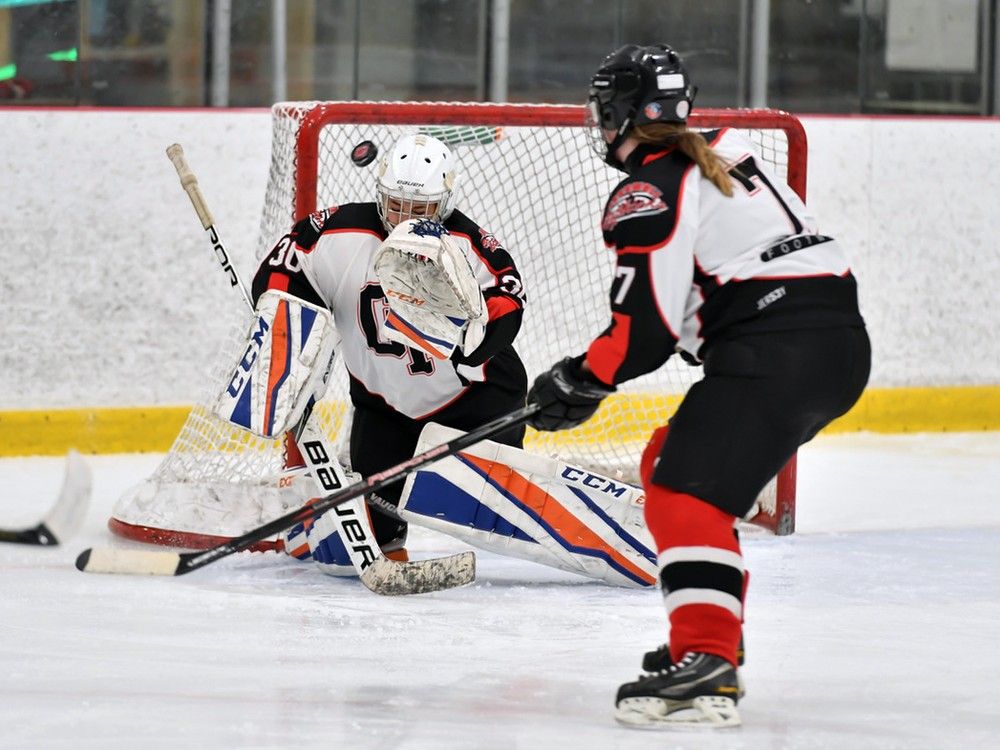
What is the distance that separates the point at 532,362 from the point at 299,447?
58.3 inches

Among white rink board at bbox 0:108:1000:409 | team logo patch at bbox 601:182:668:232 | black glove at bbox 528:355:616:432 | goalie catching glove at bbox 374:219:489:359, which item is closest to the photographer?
team logo patch at bbox 601:182:668:232

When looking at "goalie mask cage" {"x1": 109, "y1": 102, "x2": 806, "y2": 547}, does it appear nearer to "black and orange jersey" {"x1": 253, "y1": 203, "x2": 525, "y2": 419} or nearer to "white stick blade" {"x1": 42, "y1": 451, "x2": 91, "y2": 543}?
"black and orange jersey" {"x1": 253, "y1": 203, "x2": 525, "y2": 419}

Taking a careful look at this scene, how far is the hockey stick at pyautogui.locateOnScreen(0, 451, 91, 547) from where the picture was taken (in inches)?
103

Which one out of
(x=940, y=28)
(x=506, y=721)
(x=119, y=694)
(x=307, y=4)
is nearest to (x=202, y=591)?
(x=119, y=694)

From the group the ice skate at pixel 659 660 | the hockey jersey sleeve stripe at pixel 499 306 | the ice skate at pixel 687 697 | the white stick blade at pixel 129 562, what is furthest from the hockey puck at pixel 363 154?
the ice skate at pixel 687 697

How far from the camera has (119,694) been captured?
97.2 inches

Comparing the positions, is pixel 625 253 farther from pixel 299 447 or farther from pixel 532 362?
pixel 532 362

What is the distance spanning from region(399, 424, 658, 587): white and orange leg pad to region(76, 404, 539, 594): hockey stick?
0.38 metres

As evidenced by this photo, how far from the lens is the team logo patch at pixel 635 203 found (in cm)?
229

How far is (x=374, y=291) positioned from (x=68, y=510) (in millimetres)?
858

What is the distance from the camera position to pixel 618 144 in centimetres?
246

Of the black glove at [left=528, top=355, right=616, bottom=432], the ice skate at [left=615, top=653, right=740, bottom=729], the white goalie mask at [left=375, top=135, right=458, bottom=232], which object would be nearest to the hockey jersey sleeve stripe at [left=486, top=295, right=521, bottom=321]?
the white goalie mask at [left=375, top=135, right=458, bottom=232]

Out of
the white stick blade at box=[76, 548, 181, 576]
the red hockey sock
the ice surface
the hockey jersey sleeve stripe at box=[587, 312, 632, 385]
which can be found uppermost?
the hockey jersey sleeve stripe at box=[587, 312, 632, 385]

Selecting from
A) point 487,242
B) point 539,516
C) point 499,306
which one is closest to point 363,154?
point 487,242
